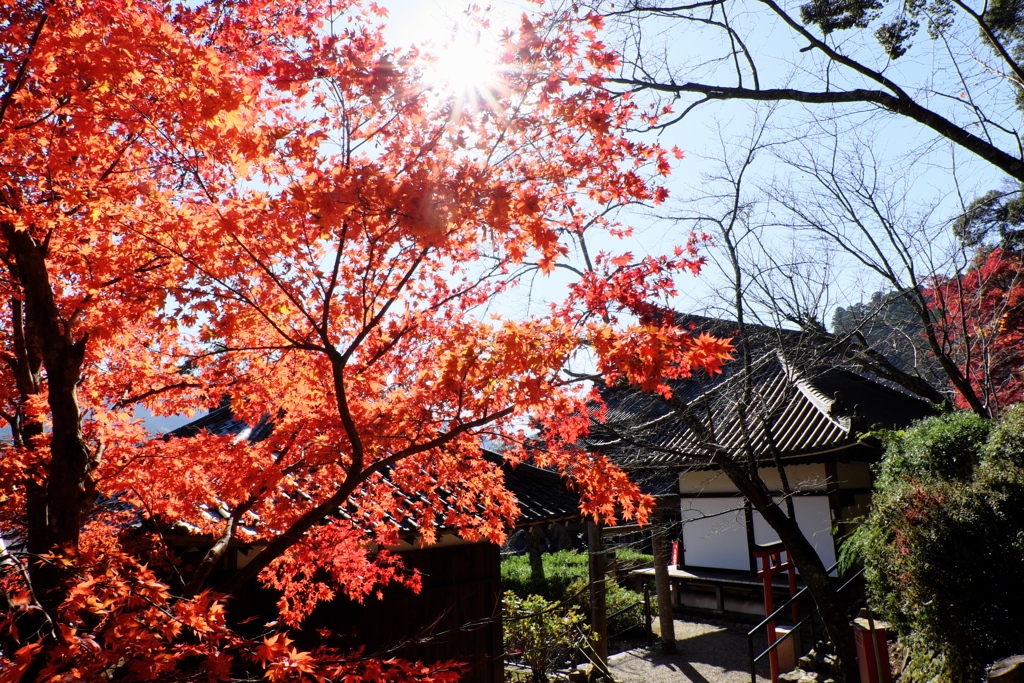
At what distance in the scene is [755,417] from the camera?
11711 mm

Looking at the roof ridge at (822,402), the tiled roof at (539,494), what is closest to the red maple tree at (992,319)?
the roof ridge at (822,402)

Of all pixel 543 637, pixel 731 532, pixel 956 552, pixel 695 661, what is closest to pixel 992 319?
pixel 731 532

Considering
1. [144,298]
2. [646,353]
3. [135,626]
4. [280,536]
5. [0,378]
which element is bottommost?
[135,626]

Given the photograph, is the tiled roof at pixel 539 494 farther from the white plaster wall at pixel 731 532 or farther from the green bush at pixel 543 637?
the white plaster wall at pixel 731 532

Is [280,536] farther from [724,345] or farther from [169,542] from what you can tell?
[724,345]

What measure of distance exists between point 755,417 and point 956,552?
579cm

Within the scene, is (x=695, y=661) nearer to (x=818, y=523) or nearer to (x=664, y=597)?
(x=664, y=597)

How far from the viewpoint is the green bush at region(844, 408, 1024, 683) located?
5.66m

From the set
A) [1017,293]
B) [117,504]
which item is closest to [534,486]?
[117,504]

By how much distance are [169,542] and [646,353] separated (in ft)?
14.4

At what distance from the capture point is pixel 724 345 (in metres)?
3.56

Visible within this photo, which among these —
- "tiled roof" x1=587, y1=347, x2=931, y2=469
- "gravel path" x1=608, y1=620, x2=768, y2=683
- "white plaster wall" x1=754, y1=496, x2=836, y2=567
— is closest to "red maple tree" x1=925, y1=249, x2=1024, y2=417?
"tiled roof" x1=587, y1=347, x2=931, y2=469

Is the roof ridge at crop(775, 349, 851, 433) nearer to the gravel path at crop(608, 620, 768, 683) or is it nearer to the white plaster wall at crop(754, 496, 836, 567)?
the white plaster wall at crop(754, 496, 836, 567)

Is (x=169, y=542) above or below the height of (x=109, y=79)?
below
